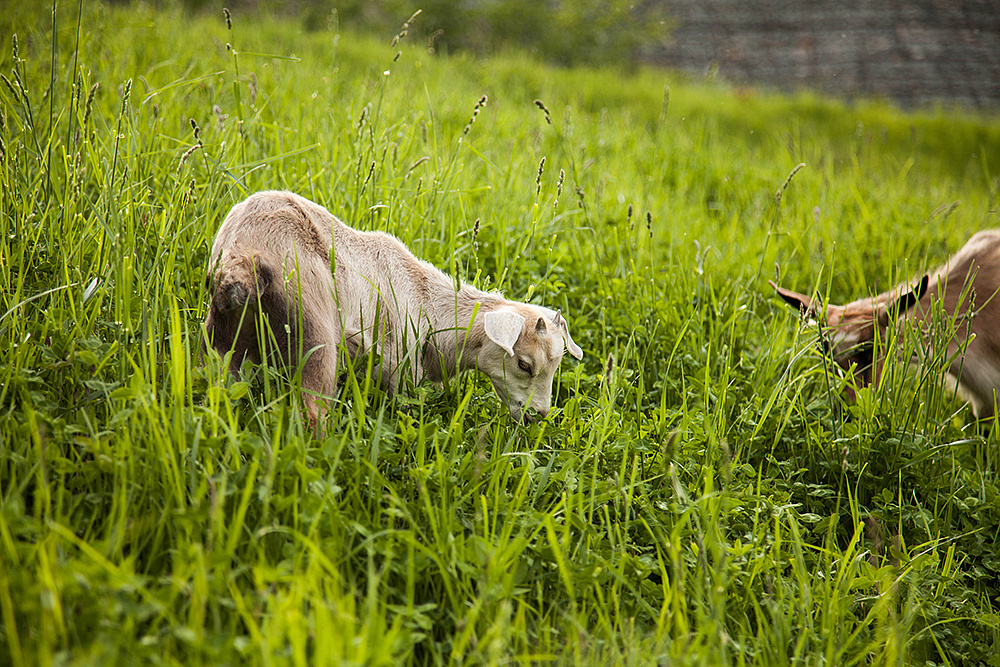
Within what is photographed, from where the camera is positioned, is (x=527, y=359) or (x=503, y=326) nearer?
(x=503, y=326)

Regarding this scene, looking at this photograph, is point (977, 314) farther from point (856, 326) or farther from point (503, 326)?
point (503, 326)

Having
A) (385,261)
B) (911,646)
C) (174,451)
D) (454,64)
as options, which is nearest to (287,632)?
(174,451)

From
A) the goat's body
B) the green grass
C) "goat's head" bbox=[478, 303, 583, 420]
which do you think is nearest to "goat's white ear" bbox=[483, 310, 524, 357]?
"goat's head" bbox=[478, 303, 583, 420]

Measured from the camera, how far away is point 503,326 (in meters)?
3.01

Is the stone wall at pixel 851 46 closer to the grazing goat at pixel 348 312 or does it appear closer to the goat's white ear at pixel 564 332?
the goat's white ear at pixel 564 332

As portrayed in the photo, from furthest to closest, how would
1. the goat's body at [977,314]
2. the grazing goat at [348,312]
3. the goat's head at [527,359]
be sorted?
the goat's body at [977,314] < the goat's head at [527,359] < the grazing goat at [348,312]

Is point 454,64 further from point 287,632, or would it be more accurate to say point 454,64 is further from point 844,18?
point 844,18

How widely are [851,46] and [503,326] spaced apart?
1430cm

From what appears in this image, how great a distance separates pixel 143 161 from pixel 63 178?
1.32 ft

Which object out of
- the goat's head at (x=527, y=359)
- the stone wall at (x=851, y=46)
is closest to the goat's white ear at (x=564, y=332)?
the goat's head at (x=527, y=359)

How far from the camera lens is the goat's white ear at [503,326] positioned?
9.80ft

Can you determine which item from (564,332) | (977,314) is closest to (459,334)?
(564,332)

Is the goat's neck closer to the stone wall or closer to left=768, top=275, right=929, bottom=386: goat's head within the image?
left=768, top=275, right=929, bottom=386: goat's head

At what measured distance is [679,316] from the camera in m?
4.24
